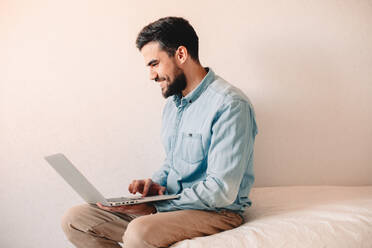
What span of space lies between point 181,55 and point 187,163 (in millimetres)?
407

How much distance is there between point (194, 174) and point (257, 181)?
21.6 inches

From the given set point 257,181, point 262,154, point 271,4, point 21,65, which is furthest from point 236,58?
point 21,65

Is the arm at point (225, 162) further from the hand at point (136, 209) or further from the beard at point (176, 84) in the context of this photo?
the beard at point (176, 84)

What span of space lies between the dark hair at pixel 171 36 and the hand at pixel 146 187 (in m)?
0.50

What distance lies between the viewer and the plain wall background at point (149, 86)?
5.44ft

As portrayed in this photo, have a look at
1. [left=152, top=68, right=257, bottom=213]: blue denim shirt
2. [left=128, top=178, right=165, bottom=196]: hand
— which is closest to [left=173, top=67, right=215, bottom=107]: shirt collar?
[left=152, top=68, right=257, bottom=213]: blue denim shirt

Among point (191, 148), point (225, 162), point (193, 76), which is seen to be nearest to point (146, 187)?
point (191, 148)

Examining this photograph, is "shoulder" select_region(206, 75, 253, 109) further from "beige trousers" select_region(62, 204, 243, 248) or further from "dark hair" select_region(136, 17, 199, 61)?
"beige trousers" select_region(62, 204, 243, 248)

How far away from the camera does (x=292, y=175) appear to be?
173 cm

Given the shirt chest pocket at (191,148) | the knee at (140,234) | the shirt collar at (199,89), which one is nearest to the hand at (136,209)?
the knee at (140,234)

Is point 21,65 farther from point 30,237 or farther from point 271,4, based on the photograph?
point 271,4

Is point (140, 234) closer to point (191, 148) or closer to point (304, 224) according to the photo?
point (191, 148)

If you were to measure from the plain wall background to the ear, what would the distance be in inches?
14.1

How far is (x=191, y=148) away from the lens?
1.29 metres
